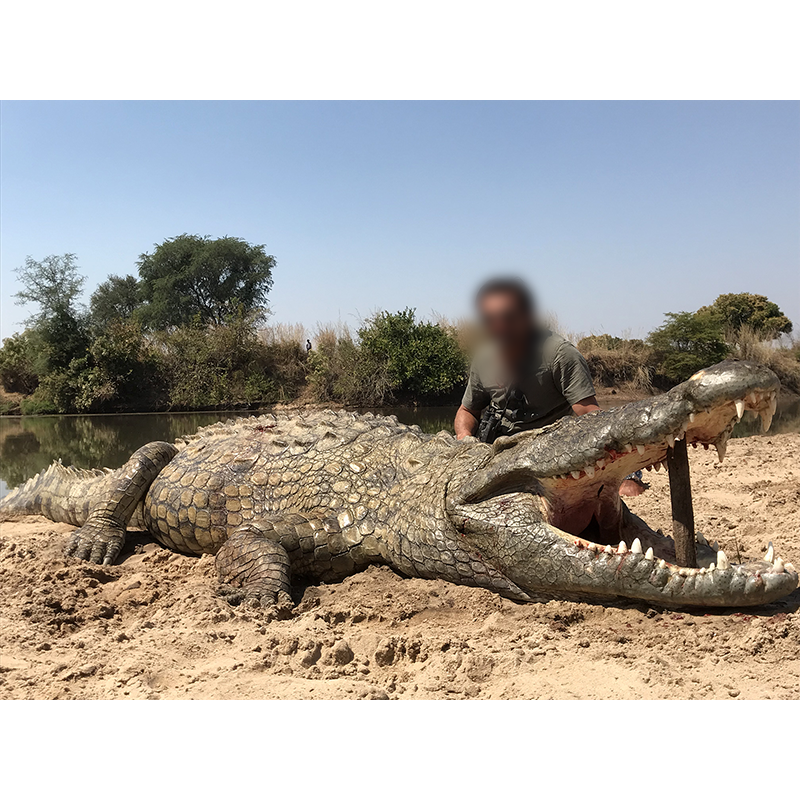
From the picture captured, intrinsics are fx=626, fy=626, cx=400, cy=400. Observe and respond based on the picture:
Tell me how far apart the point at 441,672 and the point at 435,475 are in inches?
49.6

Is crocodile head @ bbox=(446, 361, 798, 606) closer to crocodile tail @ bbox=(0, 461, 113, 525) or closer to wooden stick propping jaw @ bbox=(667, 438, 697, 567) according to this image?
wooden stick propping jaw @ bbox=(667, 438, 697, 567)

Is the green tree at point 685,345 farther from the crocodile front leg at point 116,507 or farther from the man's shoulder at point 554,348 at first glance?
the crocodile front leg at point 116,507

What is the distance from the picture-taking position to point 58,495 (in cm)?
538

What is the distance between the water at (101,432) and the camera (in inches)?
453

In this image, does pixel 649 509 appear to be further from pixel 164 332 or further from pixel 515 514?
pixel 164 332

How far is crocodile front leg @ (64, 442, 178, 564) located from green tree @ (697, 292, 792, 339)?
2021cm

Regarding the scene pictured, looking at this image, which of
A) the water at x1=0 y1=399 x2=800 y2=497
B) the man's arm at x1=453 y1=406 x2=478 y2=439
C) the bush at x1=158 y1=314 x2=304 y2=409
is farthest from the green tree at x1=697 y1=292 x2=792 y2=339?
the man's arm at x1=453 y1=406 x2=478 y2=439

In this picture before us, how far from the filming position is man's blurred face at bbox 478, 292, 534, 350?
4.02 m

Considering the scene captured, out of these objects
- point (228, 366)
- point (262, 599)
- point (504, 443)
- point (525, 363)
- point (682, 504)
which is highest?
point (228, 366)

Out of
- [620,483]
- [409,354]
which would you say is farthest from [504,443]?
[409,354]

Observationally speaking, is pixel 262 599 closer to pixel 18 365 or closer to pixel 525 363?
pixel 525 363

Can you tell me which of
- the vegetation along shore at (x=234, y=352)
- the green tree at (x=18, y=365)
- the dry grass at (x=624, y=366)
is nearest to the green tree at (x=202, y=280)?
the vegetation along shore at (x=234, y=352)

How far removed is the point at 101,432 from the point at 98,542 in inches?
501

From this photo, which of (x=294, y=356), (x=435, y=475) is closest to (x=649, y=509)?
(x=435, y=475)
